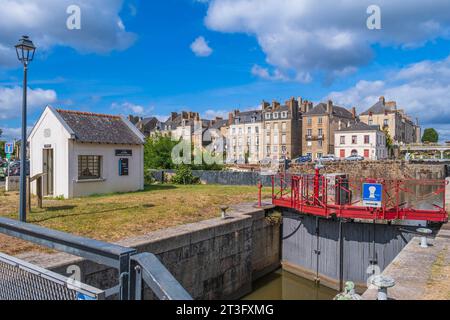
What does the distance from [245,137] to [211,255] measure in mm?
63440

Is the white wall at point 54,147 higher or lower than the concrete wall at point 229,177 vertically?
higher

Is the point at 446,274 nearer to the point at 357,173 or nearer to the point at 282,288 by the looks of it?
the point at 282,288

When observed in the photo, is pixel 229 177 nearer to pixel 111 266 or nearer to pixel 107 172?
pixel 107 172

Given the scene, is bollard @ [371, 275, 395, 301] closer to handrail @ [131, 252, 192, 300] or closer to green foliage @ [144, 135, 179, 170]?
handrail @ [131, 252, 192, 300]

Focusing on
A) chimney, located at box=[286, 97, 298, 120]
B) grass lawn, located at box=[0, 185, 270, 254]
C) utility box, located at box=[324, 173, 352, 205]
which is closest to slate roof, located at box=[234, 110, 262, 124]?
chimney, located at box=[286, 97, 298, 120]

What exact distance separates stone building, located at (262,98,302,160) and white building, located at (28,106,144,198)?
50.3 meters

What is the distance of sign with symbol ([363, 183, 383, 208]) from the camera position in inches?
438

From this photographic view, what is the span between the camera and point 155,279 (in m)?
1.68

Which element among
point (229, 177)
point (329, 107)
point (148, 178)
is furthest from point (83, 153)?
point (329, 107)

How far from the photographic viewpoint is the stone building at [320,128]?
216ft

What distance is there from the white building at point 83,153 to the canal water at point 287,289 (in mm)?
8946

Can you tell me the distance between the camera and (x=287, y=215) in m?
Answer: 14.1

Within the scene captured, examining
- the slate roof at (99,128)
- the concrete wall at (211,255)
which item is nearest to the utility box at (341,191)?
the concrete wall at (211,255)

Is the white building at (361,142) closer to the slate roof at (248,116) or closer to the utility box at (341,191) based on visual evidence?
the slate roof at (248,116)
